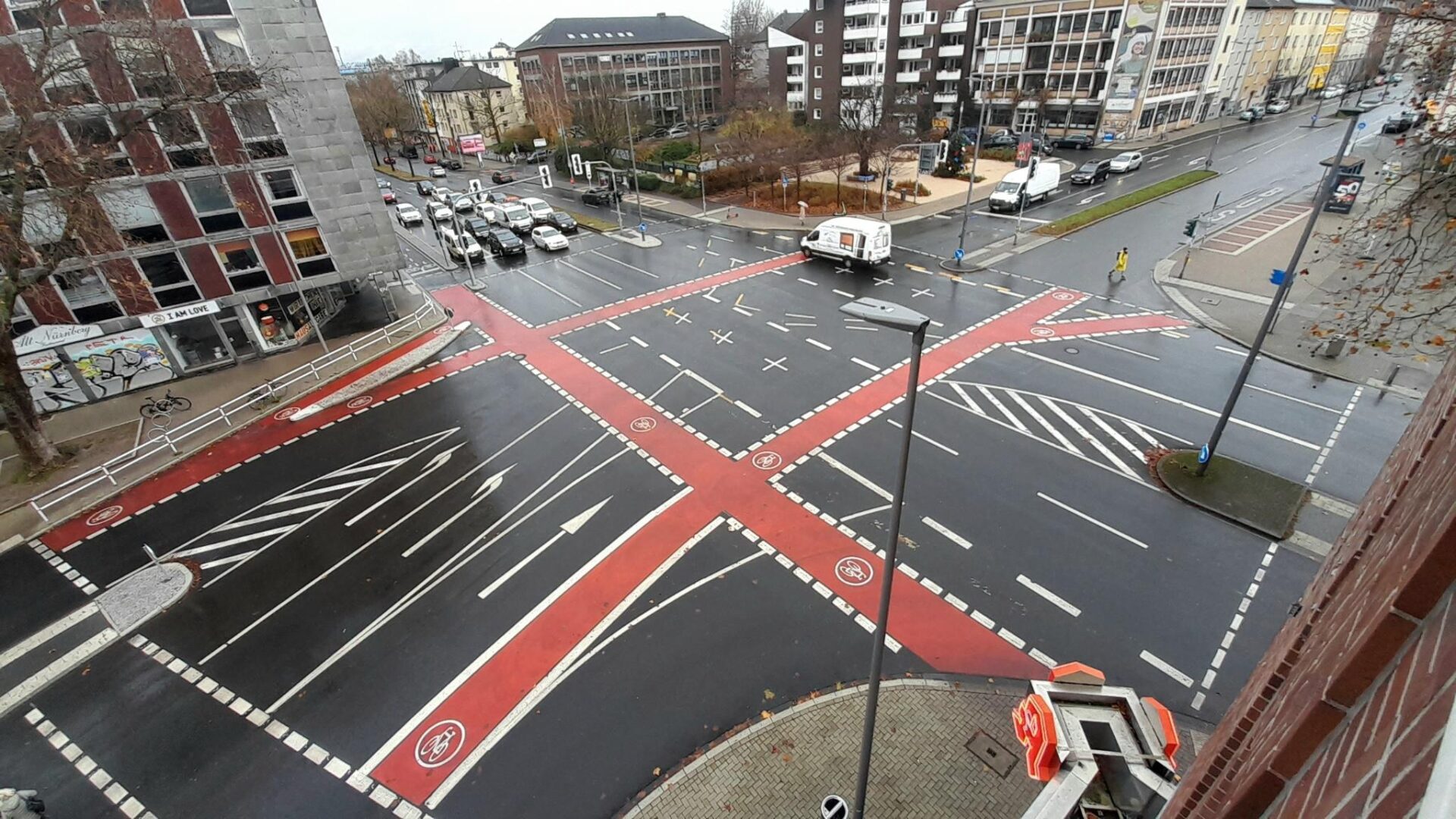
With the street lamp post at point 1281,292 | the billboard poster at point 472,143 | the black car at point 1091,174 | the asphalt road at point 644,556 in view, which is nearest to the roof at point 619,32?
the billboard poster at point 472,143

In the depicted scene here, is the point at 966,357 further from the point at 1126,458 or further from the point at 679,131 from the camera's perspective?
the point at 679,131

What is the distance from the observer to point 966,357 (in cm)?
2127

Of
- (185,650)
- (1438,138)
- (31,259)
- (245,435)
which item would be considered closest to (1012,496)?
(1438,138)

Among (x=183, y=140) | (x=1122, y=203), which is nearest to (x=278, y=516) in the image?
(x=183, y=140)

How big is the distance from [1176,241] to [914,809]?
110ft

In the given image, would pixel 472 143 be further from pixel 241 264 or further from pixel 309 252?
pixel 241 264

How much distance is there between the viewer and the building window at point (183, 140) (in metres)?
19.0

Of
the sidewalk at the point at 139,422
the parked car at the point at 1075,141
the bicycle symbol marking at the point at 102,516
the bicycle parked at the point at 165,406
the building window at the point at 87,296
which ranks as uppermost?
the building window at the point at 87,296

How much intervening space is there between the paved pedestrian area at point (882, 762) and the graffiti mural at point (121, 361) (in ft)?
80.1

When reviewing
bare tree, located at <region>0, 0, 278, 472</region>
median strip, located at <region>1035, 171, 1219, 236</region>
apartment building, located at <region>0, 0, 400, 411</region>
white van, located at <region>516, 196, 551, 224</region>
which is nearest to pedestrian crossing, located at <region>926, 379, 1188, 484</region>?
median strip, located at <region>1035, 171, 1219, 236</region>

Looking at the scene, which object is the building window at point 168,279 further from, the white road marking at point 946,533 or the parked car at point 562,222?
the white road marking at point 946,533

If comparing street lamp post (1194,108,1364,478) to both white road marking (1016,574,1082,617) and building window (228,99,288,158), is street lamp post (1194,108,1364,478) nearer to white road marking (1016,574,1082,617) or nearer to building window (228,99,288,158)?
white road marking (1016,574,1082,617)

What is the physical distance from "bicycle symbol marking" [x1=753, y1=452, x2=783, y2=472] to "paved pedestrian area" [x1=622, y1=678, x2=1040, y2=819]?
6573mm

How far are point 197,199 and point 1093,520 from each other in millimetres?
29552
